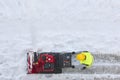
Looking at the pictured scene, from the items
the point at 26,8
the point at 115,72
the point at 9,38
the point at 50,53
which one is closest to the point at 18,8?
the point at 26,8

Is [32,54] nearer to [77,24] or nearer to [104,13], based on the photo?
[77,24]

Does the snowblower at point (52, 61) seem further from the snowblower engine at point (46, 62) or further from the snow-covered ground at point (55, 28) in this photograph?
the snow-covered ground at point (55, 28)

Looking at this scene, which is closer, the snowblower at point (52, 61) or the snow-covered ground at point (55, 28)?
the snowblower at point (52, 61)

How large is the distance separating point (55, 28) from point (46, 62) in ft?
2.68

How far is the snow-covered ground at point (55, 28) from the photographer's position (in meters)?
6.69

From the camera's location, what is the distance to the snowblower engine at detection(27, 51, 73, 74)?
6.39m

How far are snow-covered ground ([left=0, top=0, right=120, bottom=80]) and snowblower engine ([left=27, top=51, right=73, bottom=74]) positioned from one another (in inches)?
10.1

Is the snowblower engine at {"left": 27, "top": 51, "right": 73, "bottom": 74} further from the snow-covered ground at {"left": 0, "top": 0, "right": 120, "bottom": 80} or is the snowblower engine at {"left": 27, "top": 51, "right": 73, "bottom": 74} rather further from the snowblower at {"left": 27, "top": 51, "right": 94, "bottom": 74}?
→ the snow-covered ground at {"left": 0, "top": 0, "right": 120, "bottom": 80}

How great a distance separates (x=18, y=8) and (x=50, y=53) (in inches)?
45.6

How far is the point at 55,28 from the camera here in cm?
686

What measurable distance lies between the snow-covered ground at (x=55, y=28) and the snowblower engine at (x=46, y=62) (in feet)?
0.84

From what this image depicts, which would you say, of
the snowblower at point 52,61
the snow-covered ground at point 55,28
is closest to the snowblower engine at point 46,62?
the snowblower at point 52,61

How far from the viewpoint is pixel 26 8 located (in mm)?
6875

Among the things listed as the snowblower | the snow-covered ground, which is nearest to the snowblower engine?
the snowblower
